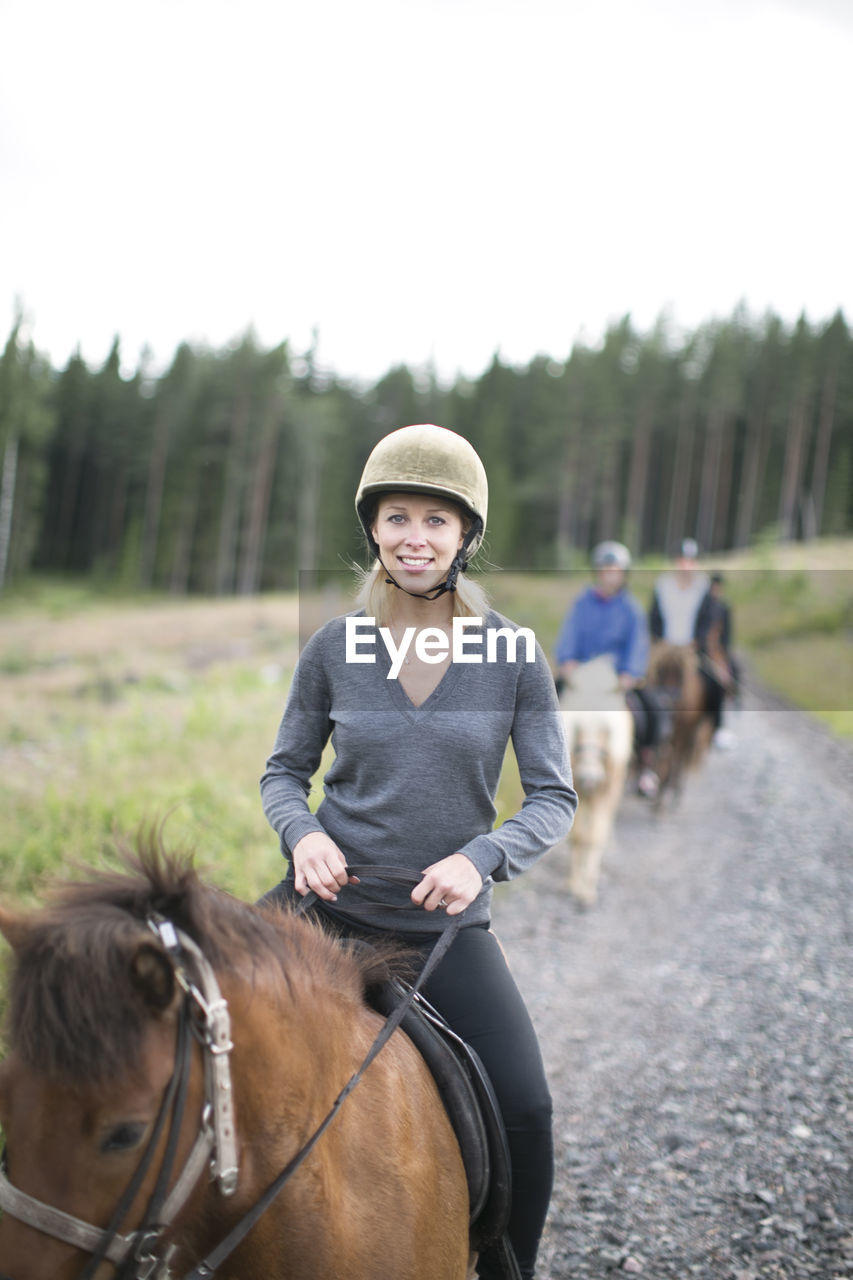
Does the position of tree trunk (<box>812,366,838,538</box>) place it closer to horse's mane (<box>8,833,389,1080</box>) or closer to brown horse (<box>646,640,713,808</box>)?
brown horse (<box>646,640,713,808</box>)

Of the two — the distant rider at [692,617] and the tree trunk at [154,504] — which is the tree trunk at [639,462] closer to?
the tree trunk at [154,504]

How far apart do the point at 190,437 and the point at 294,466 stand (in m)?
6.13

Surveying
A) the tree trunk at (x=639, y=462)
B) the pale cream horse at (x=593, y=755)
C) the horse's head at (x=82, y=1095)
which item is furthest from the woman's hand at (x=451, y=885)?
the tree trunk at (x=639, y=462)

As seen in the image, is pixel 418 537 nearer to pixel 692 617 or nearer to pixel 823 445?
pixel 692 617

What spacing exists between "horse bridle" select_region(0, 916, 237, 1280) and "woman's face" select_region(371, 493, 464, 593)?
1.24 meters

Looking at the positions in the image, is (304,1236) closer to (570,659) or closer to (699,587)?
(570,659)

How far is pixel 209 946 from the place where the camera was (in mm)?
1525

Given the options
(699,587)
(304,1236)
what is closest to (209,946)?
(304,1236)

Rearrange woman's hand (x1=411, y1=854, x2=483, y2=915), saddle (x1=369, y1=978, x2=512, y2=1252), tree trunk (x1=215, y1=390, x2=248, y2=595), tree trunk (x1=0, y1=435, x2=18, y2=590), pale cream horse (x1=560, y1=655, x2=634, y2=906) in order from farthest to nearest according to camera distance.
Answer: tree trunk (x1=215, y1=390, x2=248, y2=595) → tree trunk (x1=0, y1=435, x2=18, y2=590) → pale cream horse (x1=560, y1=655, x2=634, y2=906) → saddle (x1=369, y1=978, x2=512, y2=1252) → woman's hand (x1=411, y1=854, x2=483, y2=915)

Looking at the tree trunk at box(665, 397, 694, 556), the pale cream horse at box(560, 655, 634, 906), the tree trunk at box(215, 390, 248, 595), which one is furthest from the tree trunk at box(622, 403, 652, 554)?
the pale cream horse at box(560, 655, 634, 906)

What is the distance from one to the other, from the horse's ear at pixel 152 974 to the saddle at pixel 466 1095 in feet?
2.94

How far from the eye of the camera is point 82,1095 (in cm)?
132

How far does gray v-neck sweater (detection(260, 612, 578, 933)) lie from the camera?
7.20 feet

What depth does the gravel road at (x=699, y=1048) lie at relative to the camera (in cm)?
343
